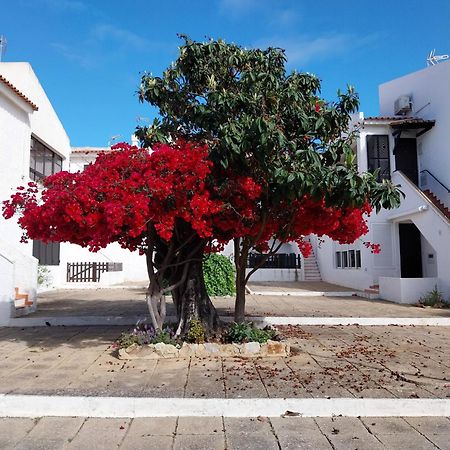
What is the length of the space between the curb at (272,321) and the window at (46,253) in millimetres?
7009

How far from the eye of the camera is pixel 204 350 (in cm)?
733

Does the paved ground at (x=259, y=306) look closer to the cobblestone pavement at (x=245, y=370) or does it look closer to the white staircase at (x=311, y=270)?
the cobblestone pavement at (x=245, y=370)

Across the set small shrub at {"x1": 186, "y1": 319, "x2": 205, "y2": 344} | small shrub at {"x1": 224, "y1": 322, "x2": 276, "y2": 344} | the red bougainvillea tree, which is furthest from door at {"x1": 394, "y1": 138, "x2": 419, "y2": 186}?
small shrub at {"x1": 186, "y1": 319, "x2": 205, "y2": 344}

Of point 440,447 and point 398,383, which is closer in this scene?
point 440,447

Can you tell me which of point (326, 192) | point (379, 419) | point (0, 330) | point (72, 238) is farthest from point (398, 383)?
point (0, 330)

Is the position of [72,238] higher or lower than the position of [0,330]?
higher

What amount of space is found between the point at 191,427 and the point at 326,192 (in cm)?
354

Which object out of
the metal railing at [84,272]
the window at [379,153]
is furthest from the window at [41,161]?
the window at [379,153]

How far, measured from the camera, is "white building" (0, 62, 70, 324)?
36.4 ft

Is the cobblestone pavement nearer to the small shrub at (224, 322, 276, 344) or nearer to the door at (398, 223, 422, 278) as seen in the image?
the small shrub at (224, 322, 276, 344)

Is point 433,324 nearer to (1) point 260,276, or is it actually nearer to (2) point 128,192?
(2) point 128,192

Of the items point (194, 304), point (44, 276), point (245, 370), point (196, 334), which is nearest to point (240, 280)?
point (194, 304)

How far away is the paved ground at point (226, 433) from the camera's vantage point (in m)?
4.12

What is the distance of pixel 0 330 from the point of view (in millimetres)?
9969
